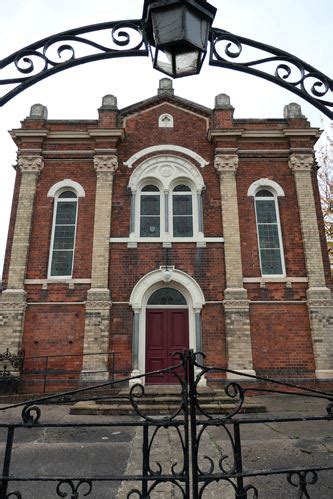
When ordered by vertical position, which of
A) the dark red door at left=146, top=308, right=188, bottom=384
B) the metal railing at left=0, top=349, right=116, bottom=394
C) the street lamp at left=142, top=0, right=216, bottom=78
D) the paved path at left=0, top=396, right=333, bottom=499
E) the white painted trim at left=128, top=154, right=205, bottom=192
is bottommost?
the paved path at left=0, top=396, right=333, bottom=499

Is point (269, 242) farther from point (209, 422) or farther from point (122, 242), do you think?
point (209, 422)

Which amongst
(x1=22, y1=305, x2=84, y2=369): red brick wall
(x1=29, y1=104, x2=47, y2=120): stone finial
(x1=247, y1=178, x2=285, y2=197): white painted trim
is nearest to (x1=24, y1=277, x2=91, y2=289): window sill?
(x1=22, y1=305, x2=84, y2=369): red brick wall

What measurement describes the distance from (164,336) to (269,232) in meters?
5.16

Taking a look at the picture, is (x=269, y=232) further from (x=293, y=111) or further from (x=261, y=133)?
(x=293, y=111)

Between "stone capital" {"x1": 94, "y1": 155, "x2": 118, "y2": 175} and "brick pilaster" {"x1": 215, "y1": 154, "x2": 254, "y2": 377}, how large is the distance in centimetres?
372

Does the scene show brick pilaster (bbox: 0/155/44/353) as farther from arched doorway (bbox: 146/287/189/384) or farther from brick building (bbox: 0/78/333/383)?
arched doorway (bbox: 146/287/189/384)

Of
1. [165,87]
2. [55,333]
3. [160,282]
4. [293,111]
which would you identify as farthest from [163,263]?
[293,111]

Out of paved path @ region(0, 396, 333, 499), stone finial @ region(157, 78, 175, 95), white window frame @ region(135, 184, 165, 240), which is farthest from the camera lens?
stone finial @ region(157, 78, 175, 95)

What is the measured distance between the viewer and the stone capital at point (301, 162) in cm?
1289

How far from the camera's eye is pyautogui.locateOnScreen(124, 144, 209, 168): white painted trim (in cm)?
1303

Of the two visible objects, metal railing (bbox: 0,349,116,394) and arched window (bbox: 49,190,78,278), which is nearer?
metal railing (bbox: 0,349,116,394)

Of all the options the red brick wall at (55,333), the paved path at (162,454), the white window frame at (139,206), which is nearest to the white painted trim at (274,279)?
the white window frame at (139,206)

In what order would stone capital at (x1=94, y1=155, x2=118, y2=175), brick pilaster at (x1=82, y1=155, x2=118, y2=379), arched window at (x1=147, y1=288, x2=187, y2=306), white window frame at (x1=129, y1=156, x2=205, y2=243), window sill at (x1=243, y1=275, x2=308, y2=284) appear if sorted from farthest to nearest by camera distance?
stone capital at (x1=94, y1=155, x2=118, y2=175), white window frame at (x1=129, y1=156, x2=205, y2=243), arched window at (x1=147, y1=288, x2=187, y2=306), window sill at (x1=243, y1=275, x2=308, y2=284), brick pilaster at (x1=82, y1=155, x2=118, y2=379)

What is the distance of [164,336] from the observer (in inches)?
456
